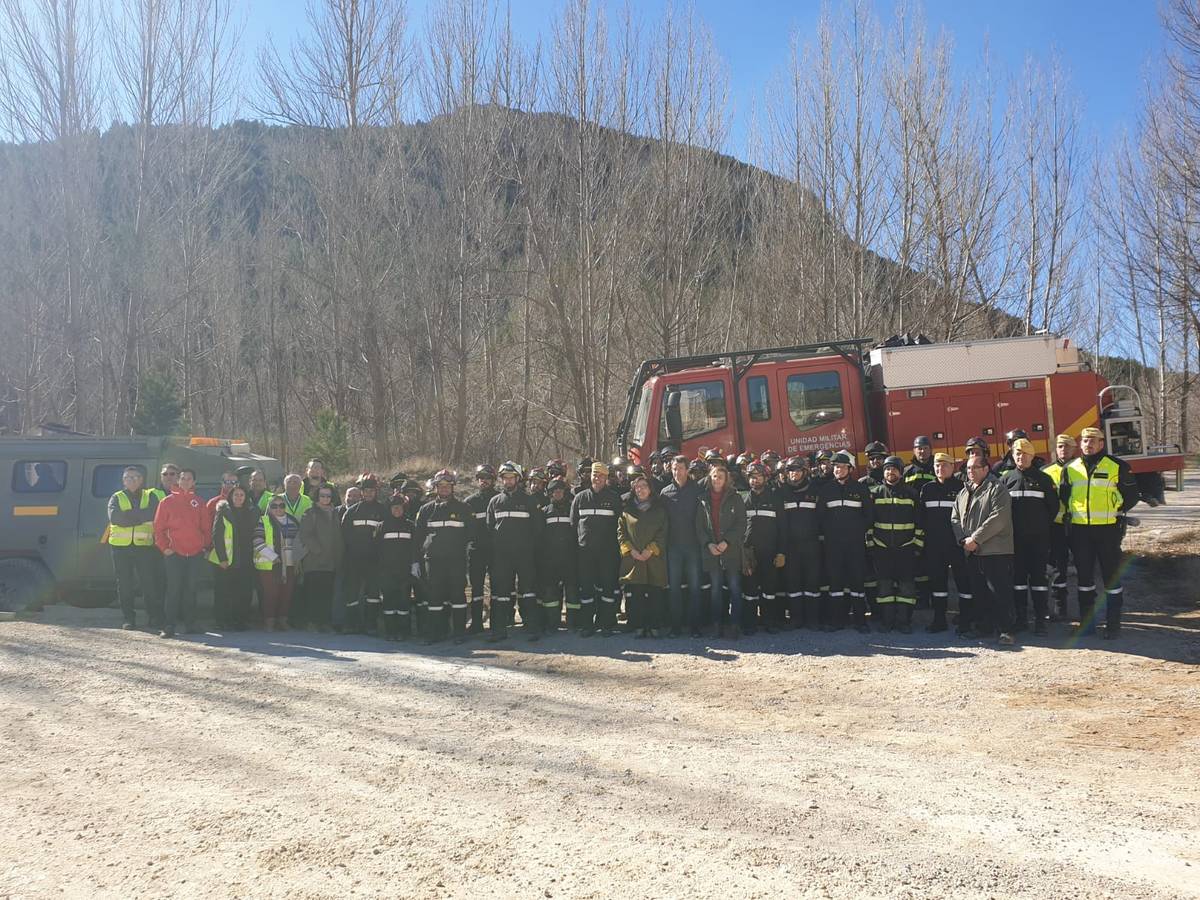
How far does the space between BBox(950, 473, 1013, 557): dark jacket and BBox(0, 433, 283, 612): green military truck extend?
844 cm

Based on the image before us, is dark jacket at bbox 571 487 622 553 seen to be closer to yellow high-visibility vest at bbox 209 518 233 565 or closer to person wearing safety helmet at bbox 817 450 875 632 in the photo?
person wearing safety helmet at bbox 817 450 875 632

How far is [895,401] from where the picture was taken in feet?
35.9

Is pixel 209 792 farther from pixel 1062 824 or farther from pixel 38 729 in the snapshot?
pixel 1062 824

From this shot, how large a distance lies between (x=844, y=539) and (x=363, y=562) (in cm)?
502

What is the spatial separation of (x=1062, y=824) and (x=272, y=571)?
7.86m

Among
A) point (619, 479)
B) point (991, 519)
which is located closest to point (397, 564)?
point (619, 479)

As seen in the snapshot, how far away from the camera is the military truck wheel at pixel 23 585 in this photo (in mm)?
10211

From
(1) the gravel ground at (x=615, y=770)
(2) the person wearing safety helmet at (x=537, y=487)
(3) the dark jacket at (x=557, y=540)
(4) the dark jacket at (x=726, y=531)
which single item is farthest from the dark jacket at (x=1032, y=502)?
(2) the person wearing safety helmet at (x=537, y=487)

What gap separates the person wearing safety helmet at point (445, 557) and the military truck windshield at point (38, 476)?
15.0ft

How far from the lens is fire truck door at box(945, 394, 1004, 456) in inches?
428

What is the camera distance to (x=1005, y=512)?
25.7ft

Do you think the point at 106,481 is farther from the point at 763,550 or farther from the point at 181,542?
the point at 763,550

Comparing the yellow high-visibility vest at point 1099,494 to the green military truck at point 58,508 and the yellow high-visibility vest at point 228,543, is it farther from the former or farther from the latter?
the green military truck at point 58,508

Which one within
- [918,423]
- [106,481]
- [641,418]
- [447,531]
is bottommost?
[447,531]
